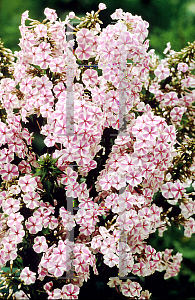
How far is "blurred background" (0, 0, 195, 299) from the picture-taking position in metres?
0.92

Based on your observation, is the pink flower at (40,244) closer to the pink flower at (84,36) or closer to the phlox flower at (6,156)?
the phlox flower at (6,156)

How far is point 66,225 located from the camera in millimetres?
532

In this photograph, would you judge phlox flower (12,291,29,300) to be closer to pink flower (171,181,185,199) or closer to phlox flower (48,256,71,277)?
phlox flower (48,256,71,277)

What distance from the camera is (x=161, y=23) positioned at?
4.28 ft

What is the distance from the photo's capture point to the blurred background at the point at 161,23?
920mm

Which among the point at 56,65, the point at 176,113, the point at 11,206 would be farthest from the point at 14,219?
the point at 176,113

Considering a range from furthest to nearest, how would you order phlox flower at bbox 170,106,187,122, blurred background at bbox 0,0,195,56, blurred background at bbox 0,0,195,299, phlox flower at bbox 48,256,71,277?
blurred background at bbox 0,0,195,56
blurred background at bbox 0,0,195,299
phlox flower at bbox 170,106,187,122
phlox flower at bbox 48,256,71,277

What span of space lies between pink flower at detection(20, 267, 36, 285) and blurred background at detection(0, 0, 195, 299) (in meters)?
0.42

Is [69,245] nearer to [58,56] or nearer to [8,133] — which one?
[8,133]

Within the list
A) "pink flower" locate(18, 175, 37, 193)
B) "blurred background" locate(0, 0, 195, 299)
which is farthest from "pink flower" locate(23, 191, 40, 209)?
"blurred background" locate(0, 0, 195, 299)

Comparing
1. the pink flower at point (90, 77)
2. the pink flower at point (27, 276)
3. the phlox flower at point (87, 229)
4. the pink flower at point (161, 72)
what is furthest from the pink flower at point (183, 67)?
the pink flower at point (27, 276)

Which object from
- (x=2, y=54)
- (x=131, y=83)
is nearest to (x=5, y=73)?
(x=2, y=54)

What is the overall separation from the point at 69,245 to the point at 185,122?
45 centimetres

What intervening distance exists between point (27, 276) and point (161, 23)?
108 cm
